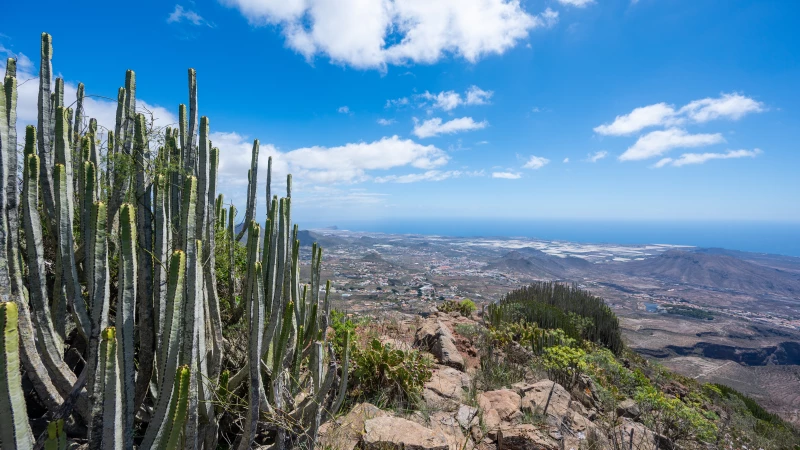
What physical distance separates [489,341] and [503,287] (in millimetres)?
39526

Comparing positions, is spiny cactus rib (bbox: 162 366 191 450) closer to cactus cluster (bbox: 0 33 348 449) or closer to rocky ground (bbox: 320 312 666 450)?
cactus cluster (bbox: 0 33 348 449)

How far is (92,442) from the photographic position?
1.83m

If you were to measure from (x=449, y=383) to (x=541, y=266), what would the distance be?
7055cm

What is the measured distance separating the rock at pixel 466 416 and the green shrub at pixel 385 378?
20.3 inches

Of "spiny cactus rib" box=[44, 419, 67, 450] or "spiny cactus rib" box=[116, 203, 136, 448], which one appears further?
"spiny cactus rib" box=[116, 203, 136, 448]

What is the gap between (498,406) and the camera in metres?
4.12

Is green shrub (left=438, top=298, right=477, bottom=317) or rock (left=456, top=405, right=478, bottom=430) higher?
rock (left=456, top=405, right=478, bottom=430)

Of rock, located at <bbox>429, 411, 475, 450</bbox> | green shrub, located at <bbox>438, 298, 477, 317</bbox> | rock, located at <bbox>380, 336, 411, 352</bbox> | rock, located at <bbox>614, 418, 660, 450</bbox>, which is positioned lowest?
green shrub, located at <bbox>438, 298, 477, 317</bbox>

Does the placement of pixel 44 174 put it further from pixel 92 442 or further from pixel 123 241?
pixel 92 442

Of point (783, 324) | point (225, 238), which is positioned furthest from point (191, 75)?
point (783, 324)

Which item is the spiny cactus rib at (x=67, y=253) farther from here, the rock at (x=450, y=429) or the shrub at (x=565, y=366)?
the shrub at (x=565, y=366)

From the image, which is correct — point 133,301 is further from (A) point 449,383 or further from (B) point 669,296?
(B) point 669,296

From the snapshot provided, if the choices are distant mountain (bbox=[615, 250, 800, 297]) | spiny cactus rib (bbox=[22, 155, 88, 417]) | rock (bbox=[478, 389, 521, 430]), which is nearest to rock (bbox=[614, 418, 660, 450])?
rock (bbox=[478, 389, 521, 430])

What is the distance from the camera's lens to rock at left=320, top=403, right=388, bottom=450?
2854mm
